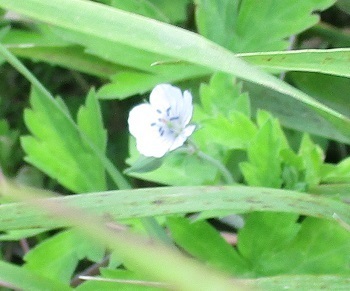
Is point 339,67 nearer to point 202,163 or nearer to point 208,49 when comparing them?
point 208,49

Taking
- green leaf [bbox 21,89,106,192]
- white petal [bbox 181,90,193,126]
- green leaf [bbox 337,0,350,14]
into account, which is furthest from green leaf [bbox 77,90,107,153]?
green leaf [bbox 337,0,350,14]

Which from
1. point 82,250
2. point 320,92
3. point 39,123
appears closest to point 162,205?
point 82,250

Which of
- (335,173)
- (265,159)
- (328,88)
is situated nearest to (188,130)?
(265,159)

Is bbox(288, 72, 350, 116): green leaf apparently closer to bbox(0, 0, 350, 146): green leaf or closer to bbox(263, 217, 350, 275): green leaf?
bbox(263, 217, 350, 275): green leaf

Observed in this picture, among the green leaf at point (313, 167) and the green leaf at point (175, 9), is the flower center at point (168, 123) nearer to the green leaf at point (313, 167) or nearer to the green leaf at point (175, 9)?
the green leaf at point (313, 167)

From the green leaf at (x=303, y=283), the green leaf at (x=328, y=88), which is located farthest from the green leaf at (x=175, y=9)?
the green leaf at (x=303, y=283)

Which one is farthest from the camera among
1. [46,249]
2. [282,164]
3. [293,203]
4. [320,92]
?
[320,92]
